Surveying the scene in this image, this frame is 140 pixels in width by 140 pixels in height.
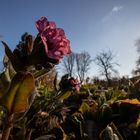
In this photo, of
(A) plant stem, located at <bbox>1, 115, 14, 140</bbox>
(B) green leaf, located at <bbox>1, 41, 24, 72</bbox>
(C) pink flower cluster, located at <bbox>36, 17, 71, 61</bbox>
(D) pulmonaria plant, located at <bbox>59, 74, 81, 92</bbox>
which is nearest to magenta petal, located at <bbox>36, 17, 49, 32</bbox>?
(C) pink flower cluster, located at <bbox>36, 17, 71, 61</bbox>

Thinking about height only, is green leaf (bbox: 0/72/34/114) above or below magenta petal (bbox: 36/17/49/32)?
Result: below

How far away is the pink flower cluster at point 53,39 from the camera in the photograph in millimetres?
1219

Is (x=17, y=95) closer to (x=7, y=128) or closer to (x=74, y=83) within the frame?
(x=7, y=128)

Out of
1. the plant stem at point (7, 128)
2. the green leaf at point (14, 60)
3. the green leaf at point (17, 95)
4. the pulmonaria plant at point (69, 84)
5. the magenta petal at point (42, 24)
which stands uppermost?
the pulmonaria plant at point (69, 84)

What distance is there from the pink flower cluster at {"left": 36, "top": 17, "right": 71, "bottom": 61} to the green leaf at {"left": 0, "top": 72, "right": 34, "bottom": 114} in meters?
0.13

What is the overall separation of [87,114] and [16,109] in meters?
0.76

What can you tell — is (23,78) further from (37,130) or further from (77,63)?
(77,63)

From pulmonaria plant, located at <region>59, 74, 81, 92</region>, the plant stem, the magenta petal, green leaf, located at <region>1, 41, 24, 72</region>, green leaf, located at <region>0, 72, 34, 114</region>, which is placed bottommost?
the plant stem

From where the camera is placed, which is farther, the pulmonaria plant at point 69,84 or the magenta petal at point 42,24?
the pulmonaria plant at point 69,84

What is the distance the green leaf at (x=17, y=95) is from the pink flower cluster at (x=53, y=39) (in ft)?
0.44

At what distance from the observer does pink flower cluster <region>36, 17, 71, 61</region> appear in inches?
48.0

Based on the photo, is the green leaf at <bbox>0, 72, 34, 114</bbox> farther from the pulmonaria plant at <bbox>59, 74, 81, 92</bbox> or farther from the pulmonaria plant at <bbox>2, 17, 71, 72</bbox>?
the pulmonaria plant at <bbox>59, 74, 81, 92</bbox>

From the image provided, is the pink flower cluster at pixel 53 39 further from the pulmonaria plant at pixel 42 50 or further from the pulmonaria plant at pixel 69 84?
the pulmonaria plant at pixel 69 84

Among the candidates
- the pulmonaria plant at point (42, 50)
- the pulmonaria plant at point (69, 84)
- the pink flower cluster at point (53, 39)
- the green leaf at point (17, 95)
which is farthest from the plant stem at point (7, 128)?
the pulmonaria plant at point (69, 84)
